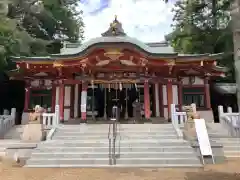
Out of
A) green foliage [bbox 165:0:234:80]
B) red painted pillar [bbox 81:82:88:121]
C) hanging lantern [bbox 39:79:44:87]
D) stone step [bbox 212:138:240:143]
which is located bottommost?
stone step [bbox 212:138:240:143]

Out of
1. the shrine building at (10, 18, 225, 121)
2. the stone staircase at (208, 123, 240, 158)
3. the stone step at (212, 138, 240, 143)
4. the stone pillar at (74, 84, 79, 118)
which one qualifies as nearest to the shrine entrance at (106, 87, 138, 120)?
the shrine building at (10, 18, 225, 121)

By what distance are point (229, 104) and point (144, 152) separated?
11273 millimetres

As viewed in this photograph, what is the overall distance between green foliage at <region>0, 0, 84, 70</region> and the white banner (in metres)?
8.67

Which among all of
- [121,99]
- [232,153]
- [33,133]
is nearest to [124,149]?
[33,133]

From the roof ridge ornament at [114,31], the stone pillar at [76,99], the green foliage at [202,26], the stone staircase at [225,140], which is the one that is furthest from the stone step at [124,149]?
the green foliage at [202,26]

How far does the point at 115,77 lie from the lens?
12992mm

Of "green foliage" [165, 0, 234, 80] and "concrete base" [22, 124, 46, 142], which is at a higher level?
"green foliage" [165, 0, 234, 80]

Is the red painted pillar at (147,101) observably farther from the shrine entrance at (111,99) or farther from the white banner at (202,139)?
the white banner at (202,139)

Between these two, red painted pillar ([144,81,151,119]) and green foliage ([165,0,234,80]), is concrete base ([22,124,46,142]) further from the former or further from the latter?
green foliage ([165,0,234,80])

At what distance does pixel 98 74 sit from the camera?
516 inches

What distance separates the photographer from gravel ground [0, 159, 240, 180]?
19.2ft

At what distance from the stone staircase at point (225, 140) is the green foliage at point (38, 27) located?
31.2 feet

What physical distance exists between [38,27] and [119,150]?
625 inches

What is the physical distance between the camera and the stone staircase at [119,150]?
23.9 feet
